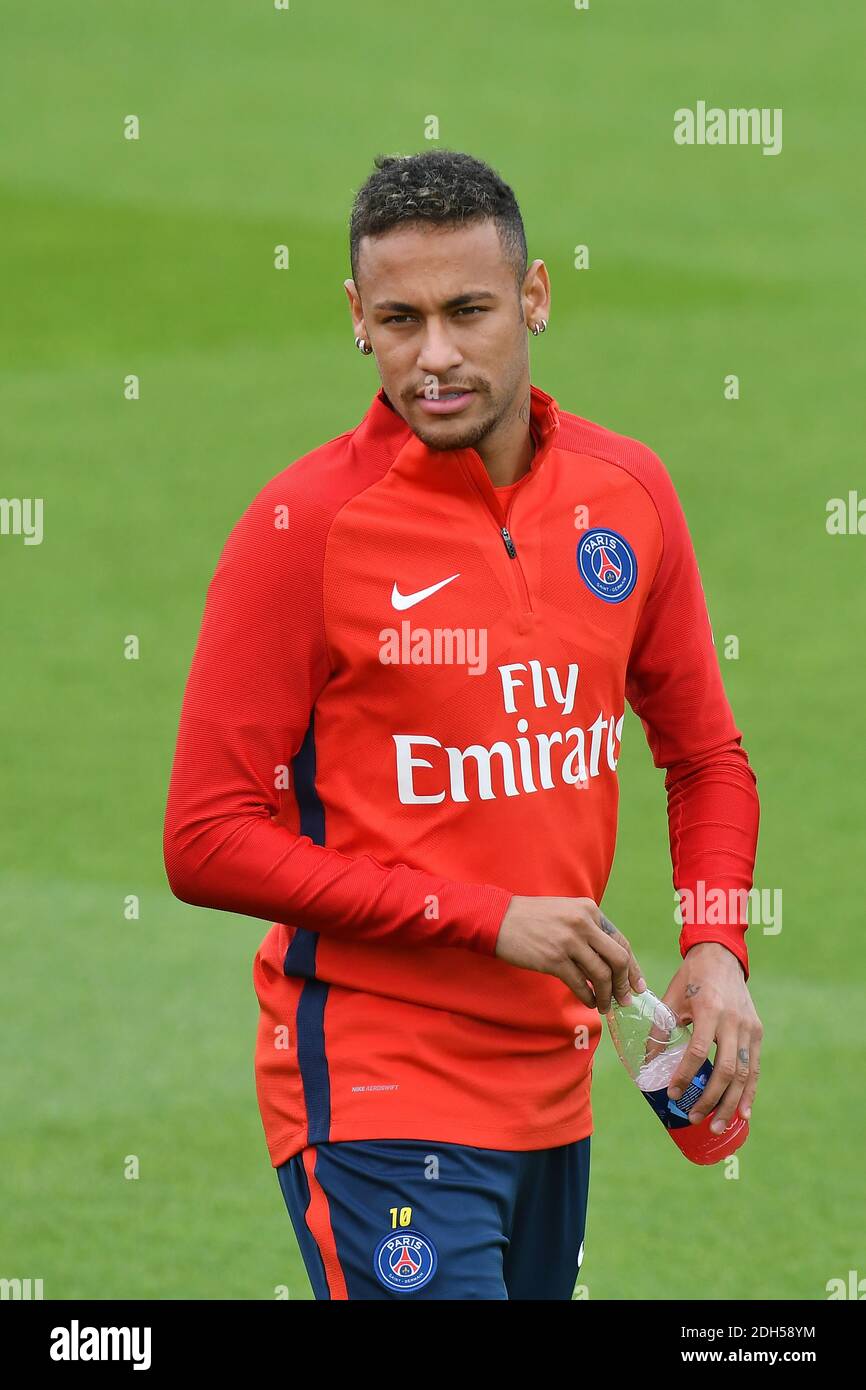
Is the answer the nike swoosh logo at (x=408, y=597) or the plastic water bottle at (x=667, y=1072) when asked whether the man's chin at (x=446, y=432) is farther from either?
the plastic water bottle at (x=667, y=1072)

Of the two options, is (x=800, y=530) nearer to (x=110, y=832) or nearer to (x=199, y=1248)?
(x=110, y=832)

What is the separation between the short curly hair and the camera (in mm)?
3252

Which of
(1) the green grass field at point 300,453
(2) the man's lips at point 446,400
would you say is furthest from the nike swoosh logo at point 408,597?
(1) the green grass field at point 300,453

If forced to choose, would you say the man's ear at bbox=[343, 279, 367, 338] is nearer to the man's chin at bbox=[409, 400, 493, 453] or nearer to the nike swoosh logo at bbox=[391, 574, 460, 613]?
the man's chin at bbox=[409, 400, 493, 453]

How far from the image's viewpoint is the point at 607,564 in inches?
136

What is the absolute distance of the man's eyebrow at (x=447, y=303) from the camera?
3229 millimetres

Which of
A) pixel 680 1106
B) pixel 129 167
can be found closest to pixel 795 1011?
pixel 680 1106

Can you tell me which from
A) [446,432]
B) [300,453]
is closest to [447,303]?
[446,432]

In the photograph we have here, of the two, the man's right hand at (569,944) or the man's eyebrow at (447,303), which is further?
the man's eyebrow at (447,303)

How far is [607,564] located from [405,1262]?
111cm

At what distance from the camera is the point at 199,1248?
595 centimetres

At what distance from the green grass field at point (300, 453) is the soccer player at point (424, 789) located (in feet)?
8.63

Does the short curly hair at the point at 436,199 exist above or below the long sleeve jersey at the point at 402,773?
above

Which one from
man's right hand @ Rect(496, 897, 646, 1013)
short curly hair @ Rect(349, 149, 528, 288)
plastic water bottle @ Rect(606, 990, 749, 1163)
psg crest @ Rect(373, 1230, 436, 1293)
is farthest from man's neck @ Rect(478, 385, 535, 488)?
psg crest @ Rect(373, 1230, 436, 1293)
